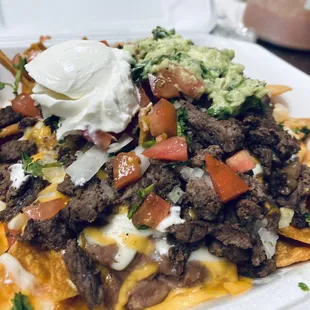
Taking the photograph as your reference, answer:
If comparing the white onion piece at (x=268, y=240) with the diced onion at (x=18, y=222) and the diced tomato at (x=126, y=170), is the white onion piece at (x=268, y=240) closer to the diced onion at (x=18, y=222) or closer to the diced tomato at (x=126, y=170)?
the diced tomato at (x=126, y=170)

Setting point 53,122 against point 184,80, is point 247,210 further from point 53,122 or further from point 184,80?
point 53,122

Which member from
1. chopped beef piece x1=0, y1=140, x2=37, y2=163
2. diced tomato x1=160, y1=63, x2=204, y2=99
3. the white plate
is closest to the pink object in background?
the white plate

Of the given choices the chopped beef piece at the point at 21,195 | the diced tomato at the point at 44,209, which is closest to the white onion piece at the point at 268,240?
the diced tomato at the point at 44,209

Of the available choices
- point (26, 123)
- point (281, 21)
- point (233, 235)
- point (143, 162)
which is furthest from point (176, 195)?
Result: point (281, 21)

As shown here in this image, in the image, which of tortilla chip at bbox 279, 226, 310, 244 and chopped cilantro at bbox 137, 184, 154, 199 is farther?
tortilla chip at bbox 279, 226, 310, 244

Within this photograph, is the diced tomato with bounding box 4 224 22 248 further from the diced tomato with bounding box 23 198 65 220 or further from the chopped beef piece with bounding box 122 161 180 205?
the chopped beef piece with bounding box 122 161 180 205

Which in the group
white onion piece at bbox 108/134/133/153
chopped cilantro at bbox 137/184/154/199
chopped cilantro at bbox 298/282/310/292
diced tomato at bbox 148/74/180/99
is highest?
diced tomato at bbox 148/74/180/99
